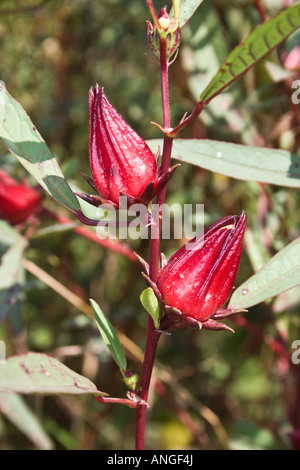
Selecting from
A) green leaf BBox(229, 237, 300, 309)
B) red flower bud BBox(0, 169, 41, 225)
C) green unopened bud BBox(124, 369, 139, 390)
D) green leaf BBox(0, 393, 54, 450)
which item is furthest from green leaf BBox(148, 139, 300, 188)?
green leaf BBox(0, 393, 54, 450)

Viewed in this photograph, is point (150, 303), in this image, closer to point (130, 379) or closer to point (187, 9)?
point (130, 379)

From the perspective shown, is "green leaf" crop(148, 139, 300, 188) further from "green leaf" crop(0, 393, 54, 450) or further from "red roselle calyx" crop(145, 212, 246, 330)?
"green leaf" crop(0, 393, 54, 450)

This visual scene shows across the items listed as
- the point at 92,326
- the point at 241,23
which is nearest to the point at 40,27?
the point at 241,23

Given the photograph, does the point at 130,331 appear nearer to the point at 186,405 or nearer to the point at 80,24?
the point at 186,405

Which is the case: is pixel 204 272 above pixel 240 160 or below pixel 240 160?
below

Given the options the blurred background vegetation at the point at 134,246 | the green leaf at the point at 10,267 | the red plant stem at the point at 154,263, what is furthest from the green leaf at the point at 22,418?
the red plant stem at the point at 154,263

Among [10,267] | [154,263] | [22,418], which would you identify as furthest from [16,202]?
[154,263]

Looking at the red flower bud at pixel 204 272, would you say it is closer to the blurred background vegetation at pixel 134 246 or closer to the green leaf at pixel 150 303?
the green leaf at pixel 150 303
